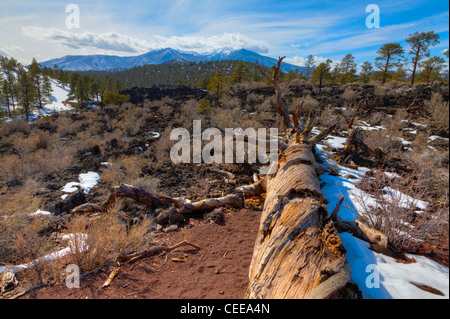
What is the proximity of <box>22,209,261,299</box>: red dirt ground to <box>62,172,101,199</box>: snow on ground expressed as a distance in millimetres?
4088

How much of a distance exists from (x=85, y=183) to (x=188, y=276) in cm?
563

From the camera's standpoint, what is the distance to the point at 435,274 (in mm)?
1684

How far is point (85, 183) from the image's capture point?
6688mm

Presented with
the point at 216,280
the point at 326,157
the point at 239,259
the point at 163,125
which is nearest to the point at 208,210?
the point at 239,259

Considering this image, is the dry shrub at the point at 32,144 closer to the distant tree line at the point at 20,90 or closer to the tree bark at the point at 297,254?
the tree bark at the point at 297,254

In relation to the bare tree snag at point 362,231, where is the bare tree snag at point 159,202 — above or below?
below

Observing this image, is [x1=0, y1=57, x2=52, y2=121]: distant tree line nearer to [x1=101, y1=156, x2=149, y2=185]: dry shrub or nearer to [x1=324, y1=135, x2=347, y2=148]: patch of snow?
[x1=101, y1=156, x2=149, y2=185]: dry shrub

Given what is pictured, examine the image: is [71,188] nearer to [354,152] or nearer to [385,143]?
[354,152]

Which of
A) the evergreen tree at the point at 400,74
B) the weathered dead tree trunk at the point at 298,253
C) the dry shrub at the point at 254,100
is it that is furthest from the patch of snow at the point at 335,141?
the evergreen tree at the point at 400,74

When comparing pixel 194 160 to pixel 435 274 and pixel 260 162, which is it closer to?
pixel 260 162

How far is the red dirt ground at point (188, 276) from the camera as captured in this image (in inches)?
91.0

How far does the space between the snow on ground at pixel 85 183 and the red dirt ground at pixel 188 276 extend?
409 centimetres

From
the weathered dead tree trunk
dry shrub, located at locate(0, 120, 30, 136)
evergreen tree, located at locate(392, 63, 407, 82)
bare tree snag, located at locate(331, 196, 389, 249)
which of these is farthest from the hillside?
evergreen tree, located at locate(392, 63, 407, 82)
